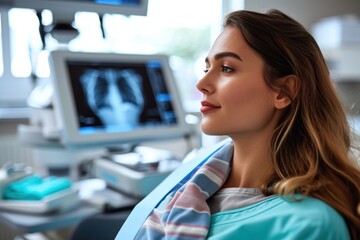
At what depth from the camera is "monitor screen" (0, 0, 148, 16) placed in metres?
1.38

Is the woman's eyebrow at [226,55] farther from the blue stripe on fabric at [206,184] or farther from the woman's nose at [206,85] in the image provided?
the blue stripe on fabric at [206,184]

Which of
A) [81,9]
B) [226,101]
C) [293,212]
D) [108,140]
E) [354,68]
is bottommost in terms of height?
[354,68]

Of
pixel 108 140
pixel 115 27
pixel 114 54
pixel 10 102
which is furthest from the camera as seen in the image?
pixel 115 27

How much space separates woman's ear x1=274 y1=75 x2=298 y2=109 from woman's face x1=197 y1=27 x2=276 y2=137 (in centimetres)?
1

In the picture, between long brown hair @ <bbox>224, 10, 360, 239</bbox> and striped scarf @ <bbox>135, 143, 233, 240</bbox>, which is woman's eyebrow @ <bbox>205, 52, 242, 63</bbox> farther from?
striped scarf @ <bbox>135, 143, 233, 240</bbox>

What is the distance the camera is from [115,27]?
2.69 meters

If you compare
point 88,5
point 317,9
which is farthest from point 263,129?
point 317,9

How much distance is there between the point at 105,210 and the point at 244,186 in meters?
0.48

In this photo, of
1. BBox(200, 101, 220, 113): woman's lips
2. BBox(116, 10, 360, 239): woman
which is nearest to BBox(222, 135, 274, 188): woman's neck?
BBox(116, 10, 360, 239): woman

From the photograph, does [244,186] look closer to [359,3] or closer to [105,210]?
[105,210]

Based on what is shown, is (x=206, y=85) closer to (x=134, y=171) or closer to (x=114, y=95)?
(x=134, y=171)

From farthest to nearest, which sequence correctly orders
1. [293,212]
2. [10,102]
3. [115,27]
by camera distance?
[115,27]
[10,102]
[293,212]

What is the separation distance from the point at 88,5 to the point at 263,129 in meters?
0.94

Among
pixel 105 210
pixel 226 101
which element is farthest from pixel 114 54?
pixel 226 101
